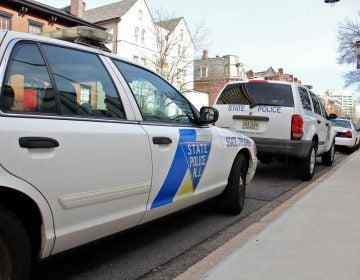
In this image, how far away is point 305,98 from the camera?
890cm

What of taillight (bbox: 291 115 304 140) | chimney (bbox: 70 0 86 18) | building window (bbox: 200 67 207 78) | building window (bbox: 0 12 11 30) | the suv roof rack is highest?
chimney (bbox: 70 0 86 18)

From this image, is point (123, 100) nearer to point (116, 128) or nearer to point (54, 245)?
point (116, 128)

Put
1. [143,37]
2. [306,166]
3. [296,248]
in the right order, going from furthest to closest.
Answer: [143,37], [306,166], [296,248]

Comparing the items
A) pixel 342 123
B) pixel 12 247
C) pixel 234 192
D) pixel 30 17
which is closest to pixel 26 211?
pixel 12 247

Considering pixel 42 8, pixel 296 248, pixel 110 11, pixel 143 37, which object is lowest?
pixel 296 248

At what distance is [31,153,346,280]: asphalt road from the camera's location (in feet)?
12.1

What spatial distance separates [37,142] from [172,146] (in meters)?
1.54

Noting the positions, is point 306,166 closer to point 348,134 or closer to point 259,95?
point 259,95

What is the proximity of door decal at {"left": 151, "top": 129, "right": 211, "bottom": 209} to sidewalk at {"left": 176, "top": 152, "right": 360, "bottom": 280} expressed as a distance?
0.64m

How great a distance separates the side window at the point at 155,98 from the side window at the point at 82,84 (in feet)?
0.94

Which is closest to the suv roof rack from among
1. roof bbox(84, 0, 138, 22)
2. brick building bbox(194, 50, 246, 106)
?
roof bbox(84, 0, 138, 22)

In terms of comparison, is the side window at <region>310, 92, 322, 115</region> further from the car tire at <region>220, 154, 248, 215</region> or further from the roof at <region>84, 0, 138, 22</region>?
the roof at <region>84, 0, 138, 22</region>

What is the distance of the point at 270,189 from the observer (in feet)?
25.7

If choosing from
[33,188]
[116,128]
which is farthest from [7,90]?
[116,128]
